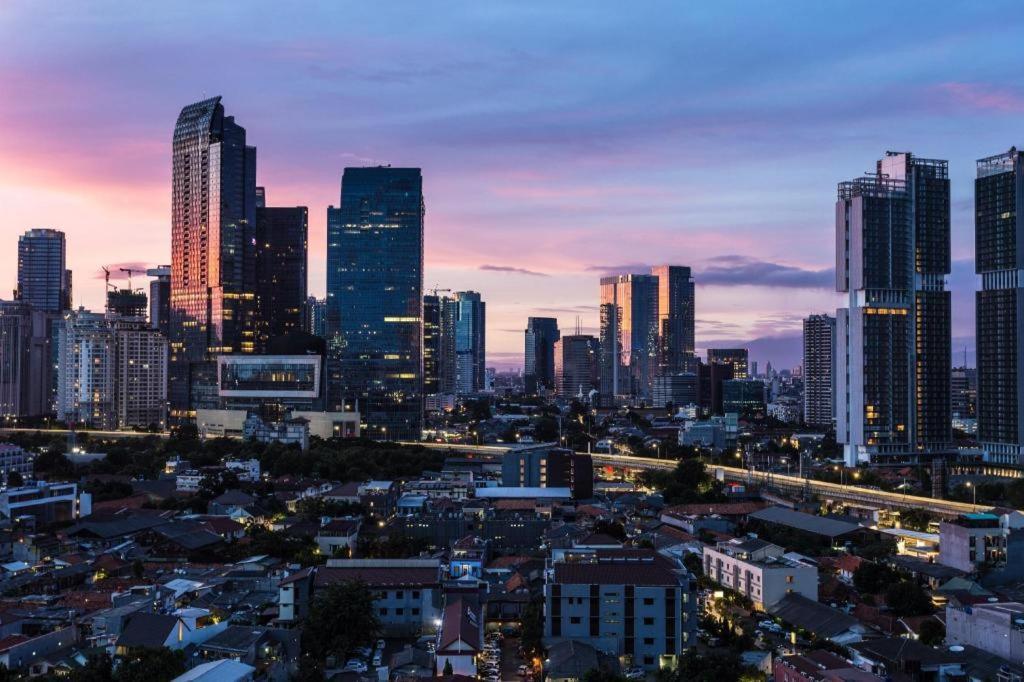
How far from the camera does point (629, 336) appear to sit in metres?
141

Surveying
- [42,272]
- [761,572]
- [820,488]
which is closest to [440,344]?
[42,272]

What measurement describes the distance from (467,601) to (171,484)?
20487 mm

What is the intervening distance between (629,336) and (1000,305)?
93.6m

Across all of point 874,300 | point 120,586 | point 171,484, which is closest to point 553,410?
point 874,300

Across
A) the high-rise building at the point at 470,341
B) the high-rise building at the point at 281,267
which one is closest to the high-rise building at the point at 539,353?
the high-rise building at the point at 470,341

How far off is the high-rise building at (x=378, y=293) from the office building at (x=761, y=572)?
34.6 meters

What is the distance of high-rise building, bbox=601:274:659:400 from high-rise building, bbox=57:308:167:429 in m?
74.2

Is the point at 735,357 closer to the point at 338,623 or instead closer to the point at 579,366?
the point at 579,366

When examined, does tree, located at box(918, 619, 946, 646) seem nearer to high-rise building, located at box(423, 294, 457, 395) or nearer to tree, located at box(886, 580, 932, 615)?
tree, located at box(886, 580, 932, 615)

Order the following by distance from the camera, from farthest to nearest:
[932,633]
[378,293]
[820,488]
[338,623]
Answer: [378,293]
[820,488]
[932,633]
[338,623]

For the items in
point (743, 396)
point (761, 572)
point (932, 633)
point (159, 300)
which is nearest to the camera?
point (932, 633)

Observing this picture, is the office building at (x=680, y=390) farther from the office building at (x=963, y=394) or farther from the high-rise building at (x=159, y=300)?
the high-rise building at (x=159, y=300)

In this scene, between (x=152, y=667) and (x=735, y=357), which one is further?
(x=735, y=357)

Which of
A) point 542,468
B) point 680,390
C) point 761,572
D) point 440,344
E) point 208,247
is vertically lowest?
point 761,572
